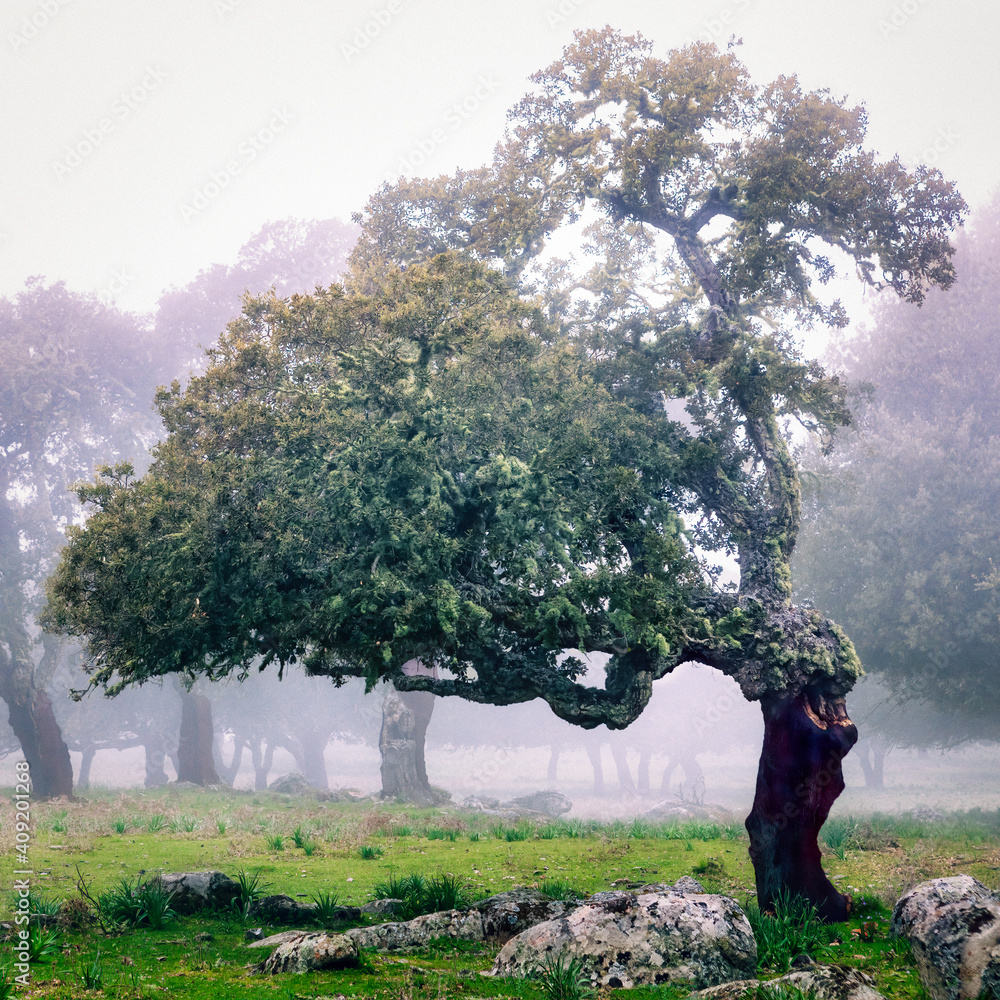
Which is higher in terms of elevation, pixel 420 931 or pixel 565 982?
pixel 565 982

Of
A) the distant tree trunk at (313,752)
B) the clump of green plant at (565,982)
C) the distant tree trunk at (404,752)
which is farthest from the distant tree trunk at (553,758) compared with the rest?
the clump of green plant at (565,982)

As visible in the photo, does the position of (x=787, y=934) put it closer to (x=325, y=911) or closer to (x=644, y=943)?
(x=644, y=943)

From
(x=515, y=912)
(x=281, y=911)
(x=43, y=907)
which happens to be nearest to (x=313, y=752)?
(x=281, y=911)

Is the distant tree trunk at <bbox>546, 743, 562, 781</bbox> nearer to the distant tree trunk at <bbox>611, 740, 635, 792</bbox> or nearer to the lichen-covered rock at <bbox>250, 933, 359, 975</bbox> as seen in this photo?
the distant tree trunk at <bbox>611, 740, 635, 792</bbox>

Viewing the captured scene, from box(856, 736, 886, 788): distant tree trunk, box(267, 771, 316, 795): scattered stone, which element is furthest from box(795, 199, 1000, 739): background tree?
box(267, 771, 316, 795): scattered stone

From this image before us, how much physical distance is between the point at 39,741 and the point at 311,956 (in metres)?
28.8

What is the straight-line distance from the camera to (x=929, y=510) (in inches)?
1049

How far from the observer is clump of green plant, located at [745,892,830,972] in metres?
8.77

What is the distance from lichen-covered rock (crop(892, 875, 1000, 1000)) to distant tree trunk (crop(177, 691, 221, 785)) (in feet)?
118

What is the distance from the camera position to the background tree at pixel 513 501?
37.2 ft

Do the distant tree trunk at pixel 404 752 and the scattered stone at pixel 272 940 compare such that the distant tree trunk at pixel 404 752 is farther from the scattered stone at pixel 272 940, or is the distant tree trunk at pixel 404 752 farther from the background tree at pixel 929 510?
the scattered stone at pixel 272 940

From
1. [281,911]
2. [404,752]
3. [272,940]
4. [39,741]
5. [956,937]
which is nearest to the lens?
[956,937]

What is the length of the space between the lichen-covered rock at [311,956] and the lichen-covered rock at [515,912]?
255 cm

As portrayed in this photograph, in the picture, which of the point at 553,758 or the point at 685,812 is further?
the point at 553,758
